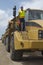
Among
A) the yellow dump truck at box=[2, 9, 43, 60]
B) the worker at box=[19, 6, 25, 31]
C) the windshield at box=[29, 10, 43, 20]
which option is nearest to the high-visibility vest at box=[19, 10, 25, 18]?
the worker at box=[19, 6, 25, 31]

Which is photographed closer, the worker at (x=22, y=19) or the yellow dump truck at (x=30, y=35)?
the yellow dump truck at (x=30, y=35)

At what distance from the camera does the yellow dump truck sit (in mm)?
12086

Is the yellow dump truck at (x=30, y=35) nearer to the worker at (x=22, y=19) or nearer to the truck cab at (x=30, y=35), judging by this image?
the truck cab at (x=30, y=35)

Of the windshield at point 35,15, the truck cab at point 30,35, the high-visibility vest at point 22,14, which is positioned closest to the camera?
the truck cab at point 30,35

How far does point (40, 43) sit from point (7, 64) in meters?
1.95

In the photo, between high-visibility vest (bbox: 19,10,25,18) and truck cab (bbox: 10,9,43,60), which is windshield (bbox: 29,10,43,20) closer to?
truck cab (bbox: 10,9,43,60)

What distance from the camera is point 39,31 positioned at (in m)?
12.7

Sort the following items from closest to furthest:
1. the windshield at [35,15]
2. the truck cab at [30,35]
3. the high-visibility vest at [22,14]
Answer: the truck cab at [30,35]
the windshield at [35,15]
the high-visibility vest at [22,14]

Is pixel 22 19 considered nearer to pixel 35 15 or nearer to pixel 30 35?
pixel 35 15

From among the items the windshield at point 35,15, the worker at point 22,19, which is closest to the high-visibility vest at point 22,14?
the worker at point 22,19

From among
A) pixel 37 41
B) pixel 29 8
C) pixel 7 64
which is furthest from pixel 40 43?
pixel 29 8

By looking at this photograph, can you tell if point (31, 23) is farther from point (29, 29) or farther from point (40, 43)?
point (40, 43)

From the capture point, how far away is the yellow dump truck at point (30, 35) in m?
12.1

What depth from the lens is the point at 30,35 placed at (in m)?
12.7
